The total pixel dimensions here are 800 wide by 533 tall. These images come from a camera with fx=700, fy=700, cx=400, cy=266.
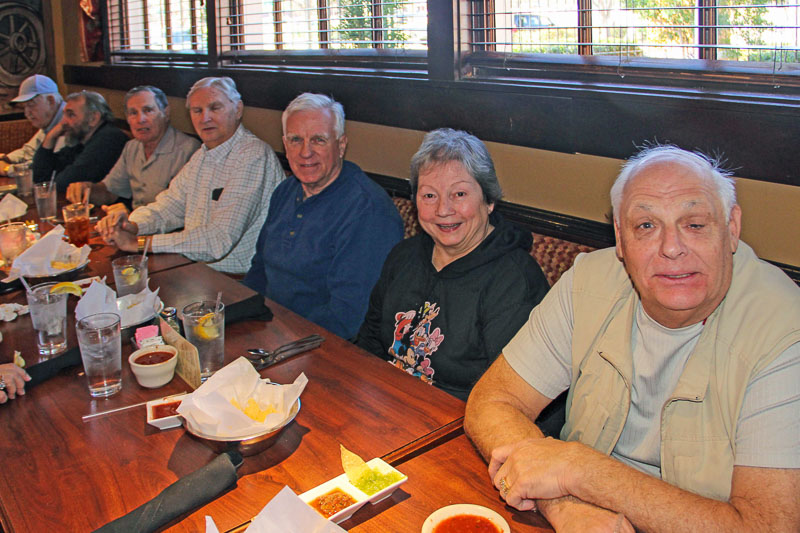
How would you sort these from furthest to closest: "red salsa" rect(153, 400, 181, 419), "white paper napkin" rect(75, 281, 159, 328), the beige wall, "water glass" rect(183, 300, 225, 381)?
1. the beige wall
2. "white paper napkin" rect(75, 281, 159, 328)
3. "water glass" rect(183, 300, 225, 381)
4. "red salsa" rect(153, 400, 181, 419)

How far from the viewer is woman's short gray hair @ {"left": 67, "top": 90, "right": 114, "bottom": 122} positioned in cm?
477

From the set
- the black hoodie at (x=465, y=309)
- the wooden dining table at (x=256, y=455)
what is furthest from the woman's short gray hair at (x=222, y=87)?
the wooden dining table at (x=256, y=455)

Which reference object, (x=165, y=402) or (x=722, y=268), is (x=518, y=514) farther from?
(x=165, y=402)

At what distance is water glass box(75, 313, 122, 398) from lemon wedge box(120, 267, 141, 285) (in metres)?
0.60

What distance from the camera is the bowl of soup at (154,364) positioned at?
5.37 feet

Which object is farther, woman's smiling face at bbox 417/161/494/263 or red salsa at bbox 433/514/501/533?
woman's smiling face at bbox 417/161/494/263

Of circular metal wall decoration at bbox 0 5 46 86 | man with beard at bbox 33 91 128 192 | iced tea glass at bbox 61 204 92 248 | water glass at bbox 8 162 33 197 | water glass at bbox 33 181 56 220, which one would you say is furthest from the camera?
circular metal wall decoration at bbox 0 5 46 86

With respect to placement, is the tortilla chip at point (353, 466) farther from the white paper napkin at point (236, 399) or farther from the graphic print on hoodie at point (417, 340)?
the graphic print on hoodie at point (417, 340)

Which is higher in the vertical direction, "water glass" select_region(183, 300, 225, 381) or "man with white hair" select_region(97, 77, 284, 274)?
"man with white hair" select_region(97, 77, 284, 274)

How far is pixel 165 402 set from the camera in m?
1.54

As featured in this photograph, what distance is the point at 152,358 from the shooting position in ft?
5.58

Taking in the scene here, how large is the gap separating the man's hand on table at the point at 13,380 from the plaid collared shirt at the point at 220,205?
1220 mm

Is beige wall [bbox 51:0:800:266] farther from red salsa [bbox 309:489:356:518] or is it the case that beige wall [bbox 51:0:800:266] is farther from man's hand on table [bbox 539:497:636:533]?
red salsa [bbox 309:489:356:518]

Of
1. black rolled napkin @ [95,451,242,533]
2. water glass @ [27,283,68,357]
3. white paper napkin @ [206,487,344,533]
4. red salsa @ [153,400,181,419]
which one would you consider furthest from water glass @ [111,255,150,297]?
white paper napkin @ [206,487,344,533]
